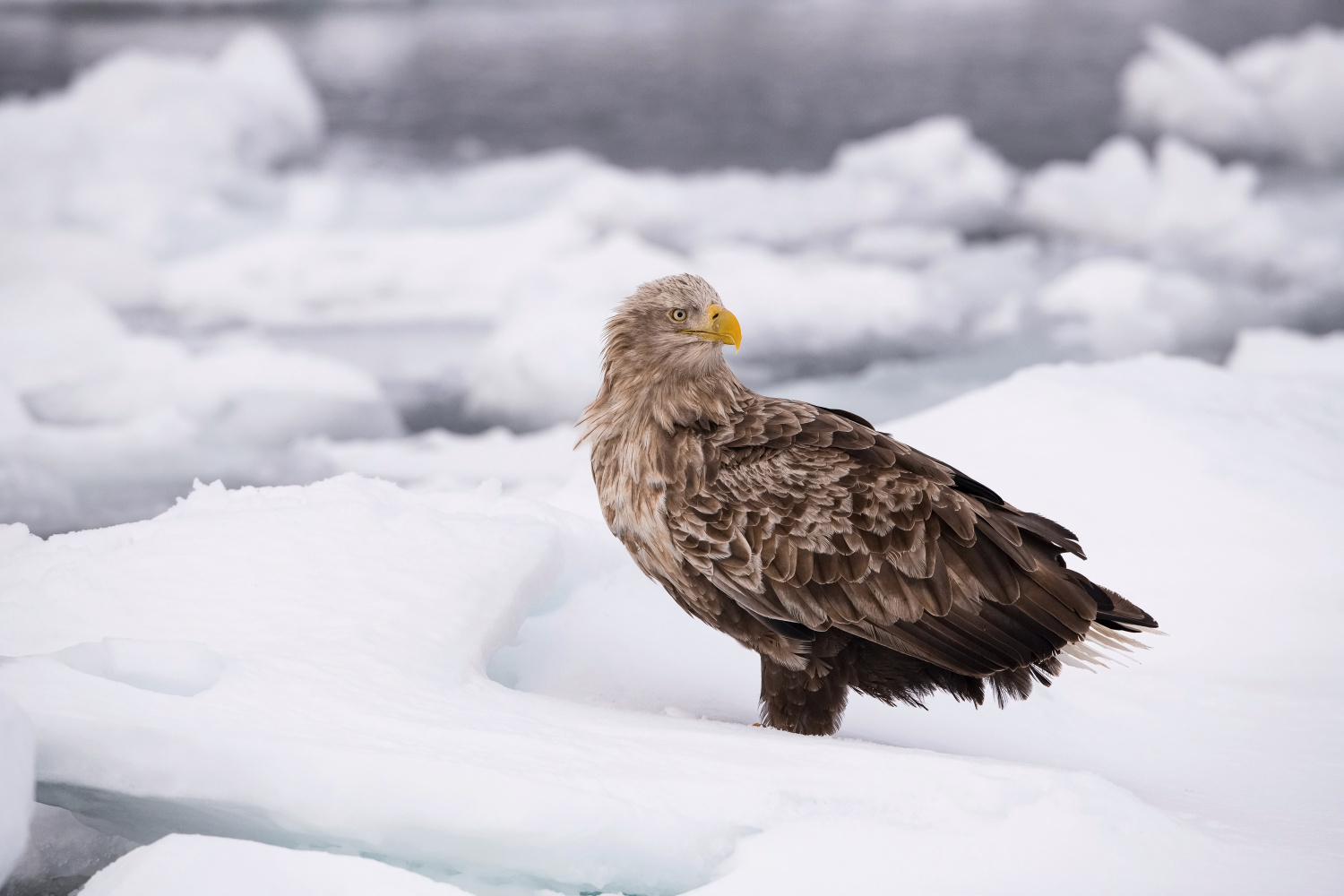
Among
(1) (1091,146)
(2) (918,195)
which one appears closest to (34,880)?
(2) (918,195)

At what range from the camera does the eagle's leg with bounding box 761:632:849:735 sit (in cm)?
430

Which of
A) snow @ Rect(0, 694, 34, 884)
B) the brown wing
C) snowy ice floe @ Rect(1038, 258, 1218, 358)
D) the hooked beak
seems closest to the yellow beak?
the hooked beak

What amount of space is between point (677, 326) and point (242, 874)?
2.28 metres

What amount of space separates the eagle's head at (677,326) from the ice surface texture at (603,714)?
1117 mm

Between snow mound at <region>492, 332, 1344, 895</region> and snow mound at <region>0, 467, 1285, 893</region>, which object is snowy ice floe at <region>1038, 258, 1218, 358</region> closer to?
snow mound at <region>492, 332, 1344, 895</region>

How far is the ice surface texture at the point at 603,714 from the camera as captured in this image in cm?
330

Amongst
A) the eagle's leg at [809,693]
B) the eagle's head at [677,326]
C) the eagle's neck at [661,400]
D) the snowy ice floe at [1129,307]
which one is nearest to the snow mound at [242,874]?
the eagle's leg at [809,693]

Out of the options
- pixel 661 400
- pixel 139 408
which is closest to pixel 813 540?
pixel 661 400

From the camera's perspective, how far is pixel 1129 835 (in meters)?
3.56

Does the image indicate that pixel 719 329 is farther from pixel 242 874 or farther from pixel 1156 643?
pixel 1156 643

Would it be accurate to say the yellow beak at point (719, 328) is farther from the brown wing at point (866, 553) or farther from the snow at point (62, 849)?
the snow at point (62, 849)

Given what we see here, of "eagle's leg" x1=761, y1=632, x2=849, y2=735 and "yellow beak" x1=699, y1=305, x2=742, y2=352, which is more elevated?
"yellow beak" x1=699, y1=305, x2=742, y2=352

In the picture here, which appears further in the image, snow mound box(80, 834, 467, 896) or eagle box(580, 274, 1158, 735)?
eagle box(580, 274, 1158, 735)

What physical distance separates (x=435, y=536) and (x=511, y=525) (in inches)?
14.5
